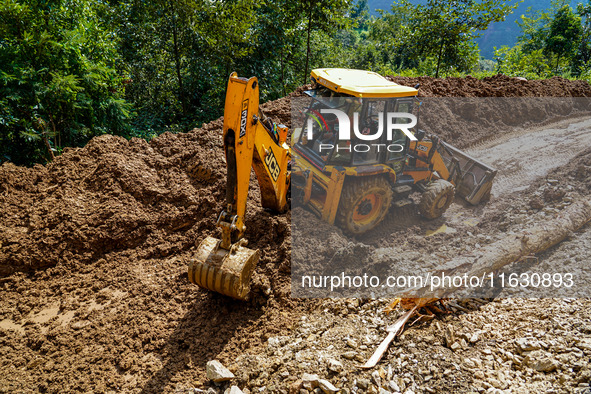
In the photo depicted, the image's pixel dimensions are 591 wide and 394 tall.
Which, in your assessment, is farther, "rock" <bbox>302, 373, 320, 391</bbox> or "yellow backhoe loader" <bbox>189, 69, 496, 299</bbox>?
"yellow backhoe loader" <bbox>189, 69, 496, 299</bbox>

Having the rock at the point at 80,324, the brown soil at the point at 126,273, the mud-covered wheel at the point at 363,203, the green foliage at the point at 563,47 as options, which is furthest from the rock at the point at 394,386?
the green foliage at the point at 563,47

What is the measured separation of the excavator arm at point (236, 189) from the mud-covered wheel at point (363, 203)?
1299mm

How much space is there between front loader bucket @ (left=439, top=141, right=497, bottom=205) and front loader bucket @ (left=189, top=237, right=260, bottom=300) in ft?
13.8

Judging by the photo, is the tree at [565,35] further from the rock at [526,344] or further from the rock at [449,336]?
the rock at [449,336]

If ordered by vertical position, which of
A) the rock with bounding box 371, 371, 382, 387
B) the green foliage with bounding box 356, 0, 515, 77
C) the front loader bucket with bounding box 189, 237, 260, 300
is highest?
the green foliage with bounding box 356, 0, 515, 77

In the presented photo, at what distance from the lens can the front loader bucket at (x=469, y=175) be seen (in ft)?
22.1

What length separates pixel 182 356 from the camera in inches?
158

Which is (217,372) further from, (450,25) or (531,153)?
(450,25)

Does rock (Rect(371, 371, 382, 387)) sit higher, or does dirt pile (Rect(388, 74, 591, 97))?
dirt pile (Rect(388, 74, 591, 97))

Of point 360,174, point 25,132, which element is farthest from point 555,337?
point 25,132

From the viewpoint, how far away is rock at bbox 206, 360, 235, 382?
142 inches

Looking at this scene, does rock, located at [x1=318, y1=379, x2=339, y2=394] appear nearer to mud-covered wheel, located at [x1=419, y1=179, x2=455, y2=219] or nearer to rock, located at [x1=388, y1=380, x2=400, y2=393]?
rock, located at [x1=388, y1=380, x2=400, y2=393]

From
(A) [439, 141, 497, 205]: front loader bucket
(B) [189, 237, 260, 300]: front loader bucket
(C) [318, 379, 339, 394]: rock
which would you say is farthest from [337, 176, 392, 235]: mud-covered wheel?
(C) [318, 379, 339, 394]: rock

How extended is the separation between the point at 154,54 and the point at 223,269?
9.28 meters
